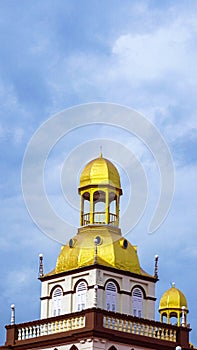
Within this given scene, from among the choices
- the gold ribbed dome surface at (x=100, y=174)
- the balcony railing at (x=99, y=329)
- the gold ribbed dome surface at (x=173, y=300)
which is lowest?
the balcony railing at (x=99, y=329)

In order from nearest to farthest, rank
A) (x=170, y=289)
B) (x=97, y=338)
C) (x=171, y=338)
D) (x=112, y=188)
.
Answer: (x=97, y=338), (x=171, y=338), (x=112, y=188), (x=170, y=289)

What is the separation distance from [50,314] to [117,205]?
270 inches

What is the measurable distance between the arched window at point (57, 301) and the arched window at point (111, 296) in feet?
8.49

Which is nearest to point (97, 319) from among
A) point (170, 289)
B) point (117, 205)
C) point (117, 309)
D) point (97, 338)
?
point (97, 338)

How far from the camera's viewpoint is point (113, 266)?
47281mm

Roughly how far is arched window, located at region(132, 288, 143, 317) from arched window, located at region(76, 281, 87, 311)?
109 inches

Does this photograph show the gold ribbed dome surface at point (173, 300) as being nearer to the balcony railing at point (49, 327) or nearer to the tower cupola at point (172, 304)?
the tower cupola at point (172, 304)

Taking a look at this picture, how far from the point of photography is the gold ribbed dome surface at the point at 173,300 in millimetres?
57500

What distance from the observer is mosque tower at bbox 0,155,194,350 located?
44.1m

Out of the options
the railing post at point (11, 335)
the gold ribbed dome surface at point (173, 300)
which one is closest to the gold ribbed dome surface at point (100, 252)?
the railing post at point (11, 335)

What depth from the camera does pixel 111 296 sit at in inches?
1849

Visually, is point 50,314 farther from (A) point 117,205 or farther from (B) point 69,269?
(A) point 117,205

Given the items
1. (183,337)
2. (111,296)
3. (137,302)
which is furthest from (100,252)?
(183,337)

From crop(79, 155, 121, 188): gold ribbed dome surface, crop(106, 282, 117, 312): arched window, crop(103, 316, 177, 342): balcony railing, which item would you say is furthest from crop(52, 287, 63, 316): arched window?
crop(79, 155, 121, 188): gold ribbed dome surface
